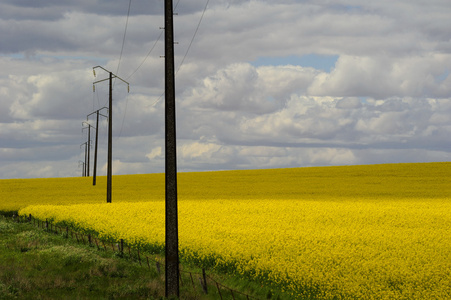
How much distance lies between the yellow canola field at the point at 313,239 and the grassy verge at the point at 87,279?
145 centimetres

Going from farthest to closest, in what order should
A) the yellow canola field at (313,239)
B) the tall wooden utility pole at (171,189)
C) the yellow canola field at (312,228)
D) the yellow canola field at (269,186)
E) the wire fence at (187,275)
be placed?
the yellow canola field at (269,186) → the yellow canola field at (312,228) → the yellow canola field at (313,239) → the wire fence at (187,275) → the tall wooden utility pole at (171,189)

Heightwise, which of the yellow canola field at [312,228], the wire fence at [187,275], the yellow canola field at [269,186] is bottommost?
the wire fence at [187,275]

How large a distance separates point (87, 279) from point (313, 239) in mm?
10524

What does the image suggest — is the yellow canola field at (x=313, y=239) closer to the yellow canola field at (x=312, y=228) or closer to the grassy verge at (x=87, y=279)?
the yellow canola field at (x=312, y=228)

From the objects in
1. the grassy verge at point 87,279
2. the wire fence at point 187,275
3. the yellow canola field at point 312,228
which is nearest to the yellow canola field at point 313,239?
the yellow canola field at point 312,228

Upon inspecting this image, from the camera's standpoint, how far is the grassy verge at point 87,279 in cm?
1695

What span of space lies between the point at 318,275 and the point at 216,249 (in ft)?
18.3

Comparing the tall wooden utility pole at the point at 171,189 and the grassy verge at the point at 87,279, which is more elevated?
the tall wooden utility pole at the point at 171,189

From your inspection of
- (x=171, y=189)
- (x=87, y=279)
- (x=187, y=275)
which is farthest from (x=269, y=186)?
(x=171, y=189)

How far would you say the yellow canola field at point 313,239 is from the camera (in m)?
18.1

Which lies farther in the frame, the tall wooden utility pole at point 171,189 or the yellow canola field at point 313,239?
the yellow canola field at point 313,239

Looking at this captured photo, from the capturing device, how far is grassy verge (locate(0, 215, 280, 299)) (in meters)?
17.0

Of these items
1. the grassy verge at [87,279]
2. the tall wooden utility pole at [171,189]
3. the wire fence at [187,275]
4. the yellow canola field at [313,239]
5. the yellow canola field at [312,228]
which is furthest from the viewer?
the yellow canola field at [312,228]

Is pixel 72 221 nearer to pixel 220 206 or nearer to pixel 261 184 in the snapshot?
pixel 220 206
